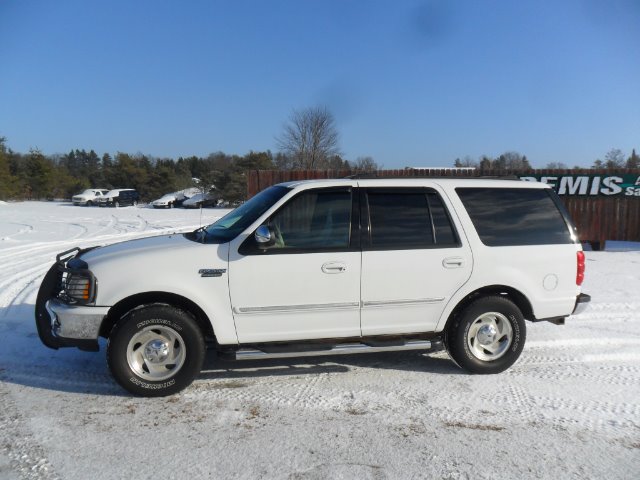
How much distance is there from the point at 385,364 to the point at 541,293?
1.72m

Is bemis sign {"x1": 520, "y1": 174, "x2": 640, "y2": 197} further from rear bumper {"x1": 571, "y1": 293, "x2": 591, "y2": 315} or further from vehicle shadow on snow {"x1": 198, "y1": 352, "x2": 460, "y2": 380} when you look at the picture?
vehicle shadow on snow {"x1": 198, "y1": 352, "x2": 460, "y2": 380}

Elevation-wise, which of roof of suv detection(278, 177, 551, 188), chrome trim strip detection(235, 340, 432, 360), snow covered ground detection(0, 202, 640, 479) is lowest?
snow covered ground detection(0, 202, 640, 479)

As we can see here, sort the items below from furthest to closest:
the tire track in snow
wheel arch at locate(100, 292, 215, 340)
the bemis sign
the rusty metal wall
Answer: the rusty metal wall → the bemis sign → wheel arch at locate(100, 292, 215, 340) → the tire track in snow

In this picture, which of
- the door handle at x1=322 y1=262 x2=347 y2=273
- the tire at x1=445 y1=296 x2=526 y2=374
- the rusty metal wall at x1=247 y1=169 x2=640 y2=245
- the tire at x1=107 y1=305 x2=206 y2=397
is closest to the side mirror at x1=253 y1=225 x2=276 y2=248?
the door handle at x1=322 y1=262 x2=347 y2=273

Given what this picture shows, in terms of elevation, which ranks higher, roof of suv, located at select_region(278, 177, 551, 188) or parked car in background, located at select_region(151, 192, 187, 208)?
roof of suv, located at select_region(278, 177, 551, 188)

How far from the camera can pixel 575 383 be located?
15.4 feet

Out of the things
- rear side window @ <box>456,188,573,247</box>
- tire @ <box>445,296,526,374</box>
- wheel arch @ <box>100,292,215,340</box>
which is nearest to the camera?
wheel arch @ <box>100,292,215,340</box>

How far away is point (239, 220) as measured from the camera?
15.8 ft

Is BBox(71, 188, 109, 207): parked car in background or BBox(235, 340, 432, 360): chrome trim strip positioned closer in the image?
BBox(235, 340, 432, 360): chrome trim strip

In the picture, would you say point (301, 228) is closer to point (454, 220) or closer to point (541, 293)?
point (454, 220)

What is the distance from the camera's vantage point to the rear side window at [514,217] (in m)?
4.92

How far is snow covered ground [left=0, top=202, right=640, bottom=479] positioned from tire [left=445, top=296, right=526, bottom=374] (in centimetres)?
15

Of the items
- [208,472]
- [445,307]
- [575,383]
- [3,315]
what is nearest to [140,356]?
[208,472]

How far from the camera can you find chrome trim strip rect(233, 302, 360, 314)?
4.36m
